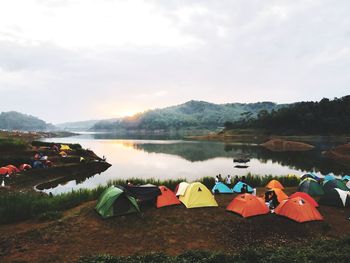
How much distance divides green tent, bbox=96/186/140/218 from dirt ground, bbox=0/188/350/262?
15.7 inches

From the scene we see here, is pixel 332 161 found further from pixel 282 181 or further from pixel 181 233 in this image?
pixel 181 233

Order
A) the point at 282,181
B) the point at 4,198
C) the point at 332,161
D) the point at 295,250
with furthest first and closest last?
the point at 332,161 → the point at 282,181 → the point at 4,198 → the point at 295,250

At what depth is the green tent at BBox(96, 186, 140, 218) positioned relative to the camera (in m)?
18.5

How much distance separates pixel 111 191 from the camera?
63.9 feet

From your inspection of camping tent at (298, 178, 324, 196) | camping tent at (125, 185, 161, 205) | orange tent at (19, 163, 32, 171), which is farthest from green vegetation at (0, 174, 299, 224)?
orange tent at (19, 163, 32, 171)

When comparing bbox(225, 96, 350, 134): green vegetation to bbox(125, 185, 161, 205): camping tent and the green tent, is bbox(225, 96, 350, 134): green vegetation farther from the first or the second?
the green tent

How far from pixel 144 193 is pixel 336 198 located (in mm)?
14169

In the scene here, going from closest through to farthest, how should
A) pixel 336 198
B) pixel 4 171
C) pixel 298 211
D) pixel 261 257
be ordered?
pixel 261 257 < pixel 298 211 < pixel 336 198 < pixel 4 171

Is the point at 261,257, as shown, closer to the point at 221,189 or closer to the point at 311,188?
the point at 221,189

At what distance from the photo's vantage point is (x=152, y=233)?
16.4 meters

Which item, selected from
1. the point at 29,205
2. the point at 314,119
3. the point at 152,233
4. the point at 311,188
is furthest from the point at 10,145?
the point at 314,119

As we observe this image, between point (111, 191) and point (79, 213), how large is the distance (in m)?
2.63

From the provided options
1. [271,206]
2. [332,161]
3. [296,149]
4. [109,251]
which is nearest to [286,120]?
[296,149]

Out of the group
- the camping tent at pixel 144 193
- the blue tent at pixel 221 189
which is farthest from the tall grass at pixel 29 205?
the blue tent at pixel 221 189
